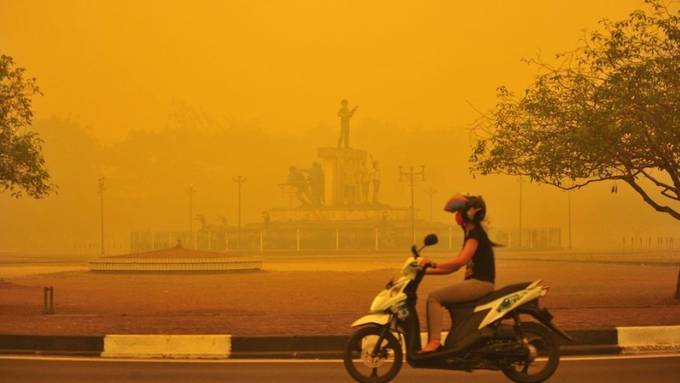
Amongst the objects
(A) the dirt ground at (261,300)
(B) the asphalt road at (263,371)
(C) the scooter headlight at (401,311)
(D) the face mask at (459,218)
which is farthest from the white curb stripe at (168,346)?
(D) the face mask at (459,218)

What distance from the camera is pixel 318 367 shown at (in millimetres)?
13227

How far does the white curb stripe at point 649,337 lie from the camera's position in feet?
48.8

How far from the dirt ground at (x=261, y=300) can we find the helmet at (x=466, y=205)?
5.42 meters

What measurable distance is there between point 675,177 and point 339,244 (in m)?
76.9

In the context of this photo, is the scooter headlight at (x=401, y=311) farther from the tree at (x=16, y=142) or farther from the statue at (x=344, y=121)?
the statue at (x=344, y=121)

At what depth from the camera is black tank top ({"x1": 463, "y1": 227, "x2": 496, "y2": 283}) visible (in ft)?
37.1

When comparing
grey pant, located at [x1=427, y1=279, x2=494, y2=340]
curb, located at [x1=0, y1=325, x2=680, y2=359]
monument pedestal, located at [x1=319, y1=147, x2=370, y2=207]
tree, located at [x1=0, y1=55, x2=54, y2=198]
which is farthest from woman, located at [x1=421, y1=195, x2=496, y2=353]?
monument pedestal, located at [x1=319, y1=147, x2=370, y2=207]

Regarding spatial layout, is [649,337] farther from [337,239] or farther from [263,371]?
[337,239]

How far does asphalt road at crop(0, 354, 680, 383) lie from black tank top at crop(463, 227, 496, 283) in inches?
48.5

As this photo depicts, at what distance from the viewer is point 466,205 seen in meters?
11.4

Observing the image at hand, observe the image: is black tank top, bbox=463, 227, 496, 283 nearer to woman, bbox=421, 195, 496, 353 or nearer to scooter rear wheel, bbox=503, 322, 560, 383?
woman, bbox=421, 195, 496, 353

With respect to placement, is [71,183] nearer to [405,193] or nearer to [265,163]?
[265,163]

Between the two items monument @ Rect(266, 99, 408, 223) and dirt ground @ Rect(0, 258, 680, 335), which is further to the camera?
monument @ Rect(266, 99, 408, 223)

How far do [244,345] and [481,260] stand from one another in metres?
4.56
